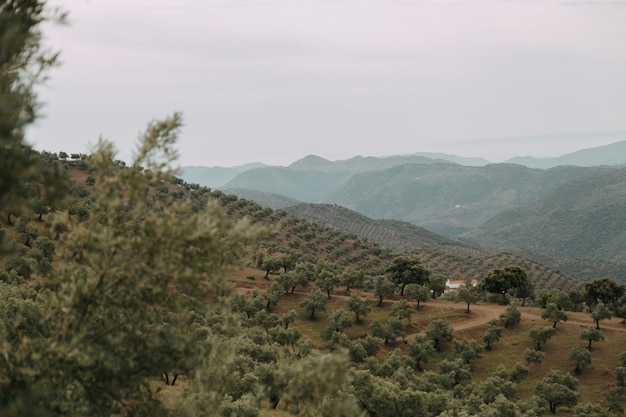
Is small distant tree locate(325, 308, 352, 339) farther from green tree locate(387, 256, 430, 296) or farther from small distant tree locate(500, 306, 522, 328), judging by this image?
small distant tree locate(500, 306, 522, 328)

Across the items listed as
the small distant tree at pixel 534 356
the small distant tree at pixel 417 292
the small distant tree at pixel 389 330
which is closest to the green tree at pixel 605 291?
the small distant tree at pixel 534 356

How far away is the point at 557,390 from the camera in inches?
2805

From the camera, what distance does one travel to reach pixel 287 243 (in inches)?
7003

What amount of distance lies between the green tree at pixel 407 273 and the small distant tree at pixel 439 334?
2504 centimetres

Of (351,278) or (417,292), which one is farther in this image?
(351,278)

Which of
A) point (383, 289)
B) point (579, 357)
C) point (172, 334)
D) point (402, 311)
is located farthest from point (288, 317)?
point (172, 334)

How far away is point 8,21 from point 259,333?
70439 millimetres

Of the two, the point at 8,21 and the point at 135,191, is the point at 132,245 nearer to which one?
the point at 135,191

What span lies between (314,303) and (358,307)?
9.70m

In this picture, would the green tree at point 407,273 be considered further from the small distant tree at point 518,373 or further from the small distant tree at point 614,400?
the small distant tree at point 614,400

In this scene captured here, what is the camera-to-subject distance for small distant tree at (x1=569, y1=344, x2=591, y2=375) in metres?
81.6

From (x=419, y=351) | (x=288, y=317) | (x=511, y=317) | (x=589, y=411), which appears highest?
(x=511, y=317)

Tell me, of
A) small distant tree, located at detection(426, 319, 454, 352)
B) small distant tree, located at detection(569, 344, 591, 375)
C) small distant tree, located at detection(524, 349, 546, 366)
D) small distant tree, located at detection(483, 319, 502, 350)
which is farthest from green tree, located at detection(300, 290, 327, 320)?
small distant tree, located at detection(569, 344, 591, 375)

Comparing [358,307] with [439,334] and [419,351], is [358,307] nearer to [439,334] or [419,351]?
[419,351]
